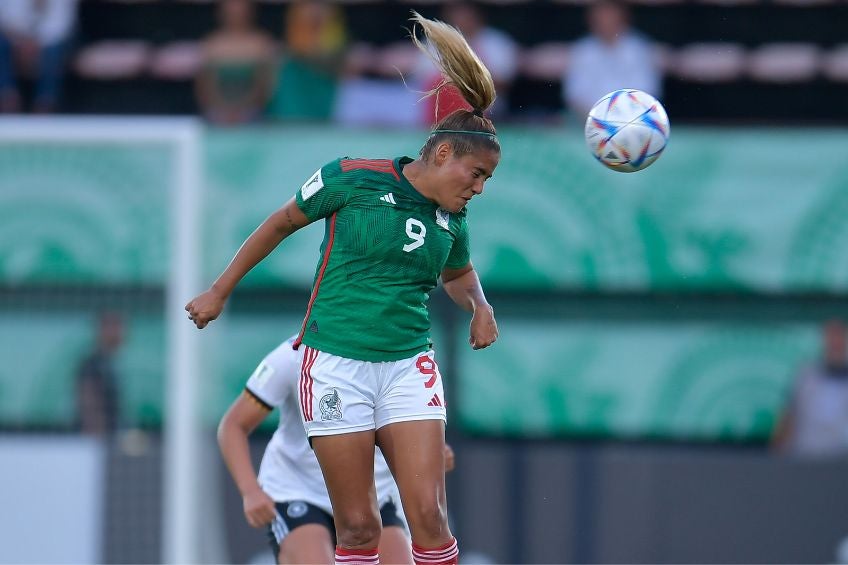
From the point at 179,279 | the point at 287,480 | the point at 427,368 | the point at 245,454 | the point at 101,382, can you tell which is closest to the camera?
the point at 427,368

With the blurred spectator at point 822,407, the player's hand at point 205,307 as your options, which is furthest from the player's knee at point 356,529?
the blurred spectator at point 822,407

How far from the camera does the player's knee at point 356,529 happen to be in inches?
181

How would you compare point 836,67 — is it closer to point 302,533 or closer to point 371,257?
point 302,533

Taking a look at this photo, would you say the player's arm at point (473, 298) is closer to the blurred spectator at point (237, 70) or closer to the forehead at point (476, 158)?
the forehead at point (476, 158)

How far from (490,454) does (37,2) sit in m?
5.05

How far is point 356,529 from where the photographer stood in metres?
4.61

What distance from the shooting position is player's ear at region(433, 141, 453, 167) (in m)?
4.57

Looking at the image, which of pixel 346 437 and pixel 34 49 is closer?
pixel 346 437

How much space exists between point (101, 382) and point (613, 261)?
3.32 metres

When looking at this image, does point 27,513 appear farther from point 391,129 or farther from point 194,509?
point 391,129

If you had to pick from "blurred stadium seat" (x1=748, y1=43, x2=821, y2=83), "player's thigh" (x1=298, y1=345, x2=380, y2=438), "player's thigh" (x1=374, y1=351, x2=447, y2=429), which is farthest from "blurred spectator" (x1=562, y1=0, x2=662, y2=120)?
"player's thigh" (x1=298, y1=345, x2=380, y2=438)

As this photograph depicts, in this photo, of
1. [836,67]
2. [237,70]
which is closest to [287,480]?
[237,70]

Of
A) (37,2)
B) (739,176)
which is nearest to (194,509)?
(739,176)

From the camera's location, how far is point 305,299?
880 centimetres
